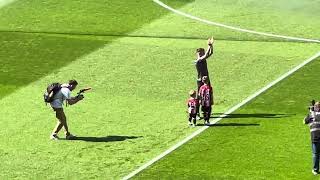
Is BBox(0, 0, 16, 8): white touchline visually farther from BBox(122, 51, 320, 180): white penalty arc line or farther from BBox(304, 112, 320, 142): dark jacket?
BBox(304, 112, 320, 142): dark jacket

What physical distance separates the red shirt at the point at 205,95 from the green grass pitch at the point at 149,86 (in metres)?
0.82

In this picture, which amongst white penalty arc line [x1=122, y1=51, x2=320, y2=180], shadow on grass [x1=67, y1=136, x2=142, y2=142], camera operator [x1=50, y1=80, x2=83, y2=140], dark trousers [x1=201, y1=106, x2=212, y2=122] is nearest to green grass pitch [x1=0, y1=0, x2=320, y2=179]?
shadow on grass [x1=67, y1=136, x2=142, y2=142]

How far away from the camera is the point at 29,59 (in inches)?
1305

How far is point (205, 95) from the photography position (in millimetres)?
26062

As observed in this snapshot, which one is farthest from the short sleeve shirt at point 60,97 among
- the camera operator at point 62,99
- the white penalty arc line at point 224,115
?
the white penalty arc line at point 224,115

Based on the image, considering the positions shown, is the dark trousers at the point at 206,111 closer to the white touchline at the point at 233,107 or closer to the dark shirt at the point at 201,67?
the white touchline at the point at 233,107

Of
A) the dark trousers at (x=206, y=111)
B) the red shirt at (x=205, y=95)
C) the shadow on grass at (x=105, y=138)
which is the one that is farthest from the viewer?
the dark trousers at (x=206, y=111)

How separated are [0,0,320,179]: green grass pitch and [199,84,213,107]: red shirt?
32.4 inches

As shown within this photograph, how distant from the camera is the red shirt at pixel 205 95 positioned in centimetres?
2601

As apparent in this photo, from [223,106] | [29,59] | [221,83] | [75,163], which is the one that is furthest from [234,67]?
[75,163]

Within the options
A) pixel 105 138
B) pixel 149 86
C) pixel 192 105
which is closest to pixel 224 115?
pixel 192 105

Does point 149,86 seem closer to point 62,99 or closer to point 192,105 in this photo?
point 192,105

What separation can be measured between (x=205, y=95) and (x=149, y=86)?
4.31 m

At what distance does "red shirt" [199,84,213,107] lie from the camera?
26.0 meters
